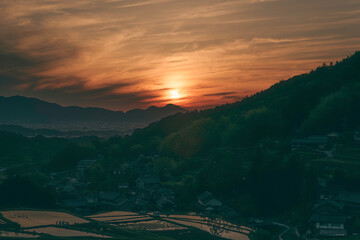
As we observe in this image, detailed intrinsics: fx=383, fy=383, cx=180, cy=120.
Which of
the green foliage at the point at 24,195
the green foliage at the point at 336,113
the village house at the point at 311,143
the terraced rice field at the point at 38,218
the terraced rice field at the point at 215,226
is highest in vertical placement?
the green foliage at the point at 336,113

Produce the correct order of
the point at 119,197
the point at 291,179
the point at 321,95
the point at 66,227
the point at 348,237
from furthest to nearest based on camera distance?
the point at 321,95 → the point at 119,197 → the point at 291,179 → the point at 66,227 → the point at 348,237

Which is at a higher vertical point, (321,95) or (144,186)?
(321,95)

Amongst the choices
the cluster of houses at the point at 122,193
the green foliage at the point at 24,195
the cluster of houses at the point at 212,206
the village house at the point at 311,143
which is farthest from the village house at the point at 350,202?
the green foliage at the point at 24,195

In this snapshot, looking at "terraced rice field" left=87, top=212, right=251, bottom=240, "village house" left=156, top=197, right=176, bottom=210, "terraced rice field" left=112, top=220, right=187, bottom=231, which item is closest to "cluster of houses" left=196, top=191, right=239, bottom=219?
"terraced rice field" left=87, top=212, right=251, bottom=240

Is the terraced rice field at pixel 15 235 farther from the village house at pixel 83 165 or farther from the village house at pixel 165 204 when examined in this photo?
the village house at pixel 83 165

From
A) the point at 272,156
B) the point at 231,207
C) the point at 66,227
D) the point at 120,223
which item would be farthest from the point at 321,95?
the point at 66,227

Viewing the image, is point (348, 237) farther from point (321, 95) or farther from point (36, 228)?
point (321, 95)
